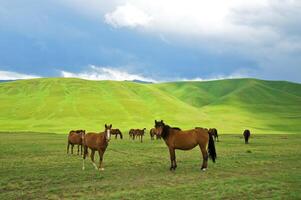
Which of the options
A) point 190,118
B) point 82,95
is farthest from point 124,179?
point 82,95

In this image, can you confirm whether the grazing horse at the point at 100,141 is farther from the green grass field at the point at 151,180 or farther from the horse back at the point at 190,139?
the horse back at the point at 190,139

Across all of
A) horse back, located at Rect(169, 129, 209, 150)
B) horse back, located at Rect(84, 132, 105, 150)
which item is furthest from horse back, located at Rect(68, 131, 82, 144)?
horse back, located at Rect(169, 129, 209, 150)

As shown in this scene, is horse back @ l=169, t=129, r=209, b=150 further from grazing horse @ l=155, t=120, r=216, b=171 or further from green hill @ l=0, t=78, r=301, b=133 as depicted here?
green hill @ l=0, t=78, r=301, b=133

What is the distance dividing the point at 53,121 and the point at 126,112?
28.1 meters

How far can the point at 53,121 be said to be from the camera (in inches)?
4350

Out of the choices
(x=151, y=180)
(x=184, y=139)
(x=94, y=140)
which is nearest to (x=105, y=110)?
(x=94, y=140)

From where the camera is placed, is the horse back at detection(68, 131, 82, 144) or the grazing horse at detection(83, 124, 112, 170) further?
the horse back at detection(68, 131, 82, 144)

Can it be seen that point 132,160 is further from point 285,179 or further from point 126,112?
point 126,112

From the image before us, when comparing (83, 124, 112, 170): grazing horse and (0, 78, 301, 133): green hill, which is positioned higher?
(0, 78, 301, 133): green hill

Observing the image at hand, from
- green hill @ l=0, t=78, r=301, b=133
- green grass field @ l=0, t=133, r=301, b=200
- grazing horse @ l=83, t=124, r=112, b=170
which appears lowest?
green grass field @ l=0, t=133, r=301, b=200

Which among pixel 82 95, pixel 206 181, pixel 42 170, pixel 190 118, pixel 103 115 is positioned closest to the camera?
pixel 206 181

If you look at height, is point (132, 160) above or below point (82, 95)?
below

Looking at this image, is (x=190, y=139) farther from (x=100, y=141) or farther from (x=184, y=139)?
(x=100, y=141)

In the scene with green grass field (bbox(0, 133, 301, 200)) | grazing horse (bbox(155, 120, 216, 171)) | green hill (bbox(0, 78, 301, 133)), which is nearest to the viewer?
green grass field (bbox(0, 133, 301, 200))
